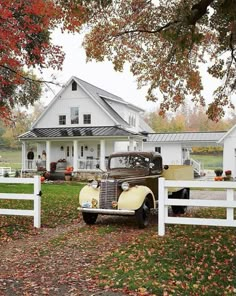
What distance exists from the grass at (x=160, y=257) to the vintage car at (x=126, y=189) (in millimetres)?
482

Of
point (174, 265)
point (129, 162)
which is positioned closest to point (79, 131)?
point (129, 162)

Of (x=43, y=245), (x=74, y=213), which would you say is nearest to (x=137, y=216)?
(x=43, y=245)

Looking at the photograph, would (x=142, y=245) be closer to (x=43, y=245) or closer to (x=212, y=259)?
(x=212, y=259)

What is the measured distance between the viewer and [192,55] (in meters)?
16.3

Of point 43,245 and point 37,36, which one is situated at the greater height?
point 37,36

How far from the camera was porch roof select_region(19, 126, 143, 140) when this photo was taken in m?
29.4

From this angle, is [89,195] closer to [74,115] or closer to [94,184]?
[94,184]

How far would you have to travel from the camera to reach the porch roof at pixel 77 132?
96.3 feet

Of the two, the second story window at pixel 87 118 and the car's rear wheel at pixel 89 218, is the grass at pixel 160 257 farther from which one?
the second story window at pixel 87 118

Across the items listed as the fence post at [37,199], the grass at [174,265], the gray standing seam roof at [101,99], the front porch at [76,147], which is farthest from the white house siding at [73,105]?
the grass at [174,265]

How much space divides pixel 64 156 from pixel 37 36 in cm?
1693

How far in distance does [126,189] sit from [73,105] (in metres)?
23.5

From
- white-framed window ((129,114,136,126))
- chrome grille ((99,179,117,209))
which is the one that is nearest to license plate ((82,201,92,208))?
chrome grille ((99,179,117,209))

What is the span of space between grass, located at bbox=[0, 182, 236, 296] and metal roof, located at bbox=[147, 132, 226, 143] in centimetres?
2889
